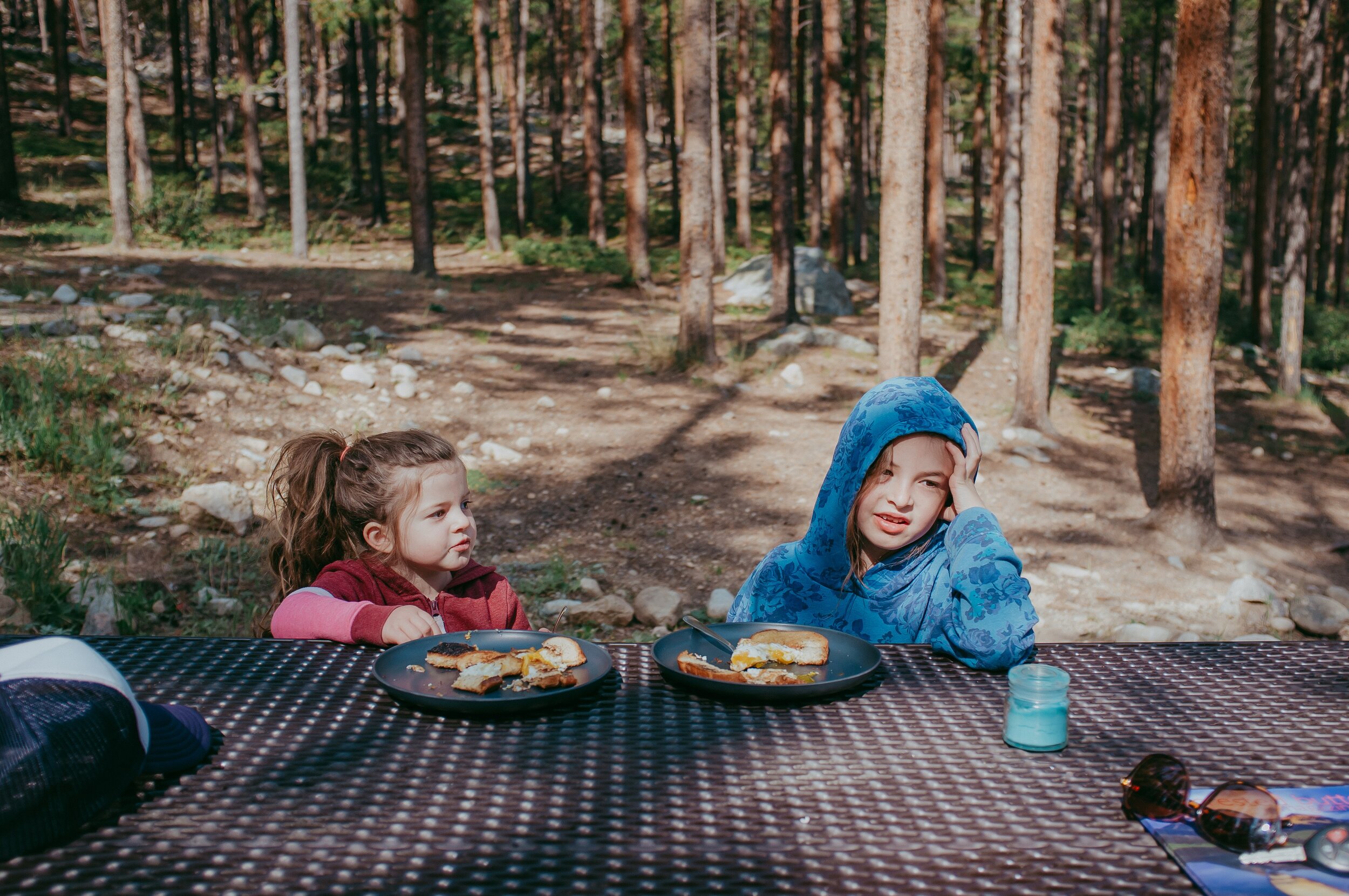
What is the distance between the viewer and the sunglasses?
52.3 inches

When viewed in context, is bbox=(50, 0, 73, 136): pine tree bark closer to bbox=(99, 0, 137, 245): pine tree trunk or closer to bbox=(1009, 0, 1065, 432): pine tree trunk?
bbox=(99, 0, 137, 245): pine tree trunk

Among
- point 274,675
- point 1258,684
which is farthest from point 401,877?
point 1258,684

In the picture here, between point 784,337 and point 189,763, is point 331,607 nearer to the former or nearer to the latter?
point 189,763

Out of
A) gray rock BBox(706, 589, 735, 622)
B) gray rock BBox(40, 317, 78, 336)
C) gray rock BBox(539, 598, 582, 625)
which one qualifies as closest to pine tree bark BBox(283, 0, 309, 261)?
gray rock BBox(40, 317, 78, 336)

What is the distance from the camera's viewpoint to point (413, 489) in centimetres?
255

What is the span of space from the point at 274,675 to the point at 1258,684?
1998 mm

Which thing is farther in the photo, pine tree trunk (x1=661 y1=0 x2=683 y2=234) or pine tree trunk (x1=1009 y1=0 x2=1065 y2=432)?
pine tree trunk (x1=661 y1=0 x2=683 y2=234)

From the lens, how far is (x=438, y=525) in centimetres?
251

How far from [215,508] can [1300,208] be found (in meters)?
15.5

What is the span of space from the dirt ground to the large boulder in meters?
1.55

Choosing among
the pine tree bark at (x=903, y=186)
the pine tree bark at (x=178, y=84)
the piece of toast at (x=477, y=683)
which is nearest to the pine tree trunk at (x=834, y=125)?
the pine tree bark at (x=903, y=186)

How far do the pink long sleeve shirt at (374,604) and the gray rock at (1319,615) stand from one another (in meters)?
5.80

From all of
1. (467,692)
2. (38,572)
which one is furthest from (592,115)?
(467,692)

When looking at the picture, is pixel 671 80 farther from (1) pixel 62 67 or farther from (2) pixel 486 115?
(1) pixel 62 67
